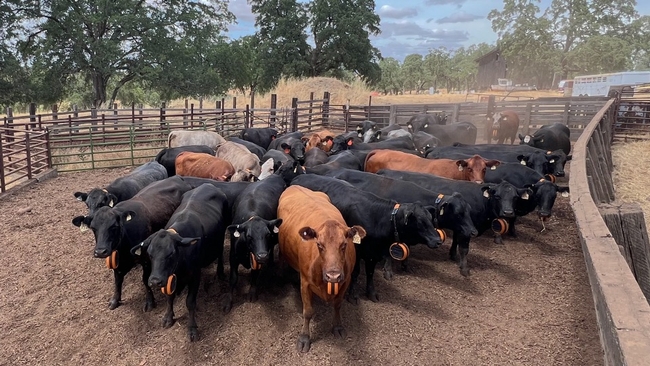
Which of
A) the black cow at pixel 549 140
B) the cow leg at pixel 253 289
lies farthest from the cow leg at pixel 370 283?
the black cow at pixel 549 140

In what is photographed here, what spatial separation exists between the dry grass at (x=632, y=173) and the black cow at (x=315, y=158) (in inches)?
233

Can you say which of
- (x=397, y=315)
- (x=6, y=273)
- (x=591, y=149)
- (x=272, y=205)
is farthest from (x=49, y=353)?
(x=591, y=149)

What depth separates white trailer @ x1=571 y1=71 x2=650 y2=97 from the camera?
33.9 metres

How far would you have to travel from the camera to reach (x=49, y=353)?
395 cm

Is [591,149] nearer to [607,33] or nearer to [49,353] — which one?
[49,353]

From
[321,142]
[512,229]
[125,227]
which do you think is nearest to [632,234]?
[512,229]

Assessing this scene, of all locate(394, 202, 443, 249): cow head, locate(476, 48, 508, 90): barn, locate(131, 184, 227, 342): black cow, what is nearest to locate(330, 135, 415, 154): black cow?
locate(131, 184, 227, 342): black cow

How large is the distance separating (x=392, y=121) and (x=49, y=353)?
16.8m

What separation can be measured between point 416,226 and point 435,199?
1.05 meters

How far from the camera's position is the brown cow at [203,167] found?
7809 mm

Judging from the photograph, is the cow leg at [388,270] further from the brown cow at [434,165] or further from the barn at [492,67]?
the barn at [492,67]

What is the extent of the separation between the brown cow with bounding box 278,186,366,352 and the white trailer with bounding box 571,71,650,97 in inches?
1438

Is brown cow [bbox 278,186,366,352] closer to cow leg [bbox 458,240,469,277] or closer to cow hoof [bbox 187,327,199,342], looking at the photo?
cow hoof [bbox 187,327,199,342]

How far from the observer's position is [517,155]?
8.34m
